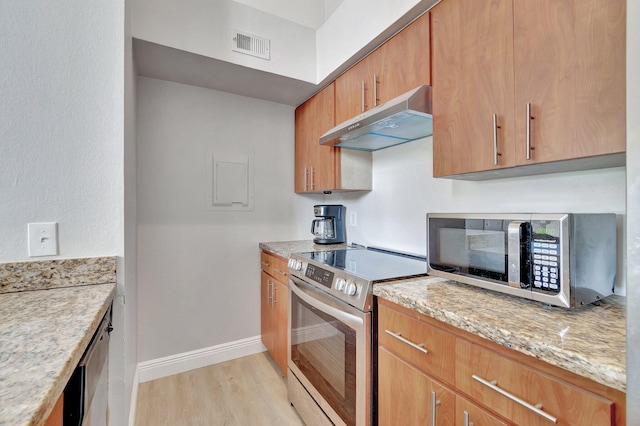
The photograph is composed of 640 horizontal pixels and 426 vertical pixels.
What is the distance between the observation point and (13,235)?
3.60 ft

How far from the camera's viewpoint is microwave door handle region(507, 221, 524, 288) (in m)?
0.94

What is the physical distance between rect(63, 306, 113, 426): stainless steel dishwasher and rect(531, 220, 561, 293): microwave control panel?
1318 millimetres

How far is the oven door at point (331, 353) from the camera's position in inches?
48.9

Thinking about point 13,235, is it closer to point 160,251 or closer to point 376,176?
point 160,251

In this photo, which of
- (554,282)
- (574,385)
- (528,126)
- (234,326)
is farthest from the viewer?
(234,326)

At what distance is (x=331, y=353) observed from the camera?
A: 4.89ft

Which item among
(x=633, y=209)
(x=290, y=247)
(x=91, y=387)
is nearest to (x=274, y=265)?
(x=290, y=247)

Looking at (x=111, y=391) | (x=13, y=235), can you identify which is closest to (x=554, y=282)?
(x=111, y=391)

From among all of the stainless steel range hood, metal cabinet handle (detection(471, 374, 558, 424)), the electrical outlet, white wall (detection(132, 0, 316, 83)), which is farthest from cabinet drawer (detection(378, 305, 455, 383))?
white wall (detection(132, 0, 316, 83))

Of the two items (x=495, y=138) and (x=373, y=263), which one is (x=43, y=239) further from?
(x=495, y=138)

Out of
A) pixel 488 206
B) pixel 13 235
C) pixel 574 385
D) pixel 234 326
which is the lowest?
pixel 234 326

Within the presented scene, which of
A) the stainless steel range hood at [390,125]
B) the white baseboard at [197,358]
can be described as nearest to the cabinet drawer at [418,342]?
the stainless steel range hood at [390,125]

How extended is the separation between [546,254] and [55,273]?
1.75m

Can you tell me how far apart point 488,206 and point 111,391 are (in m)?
1.90
